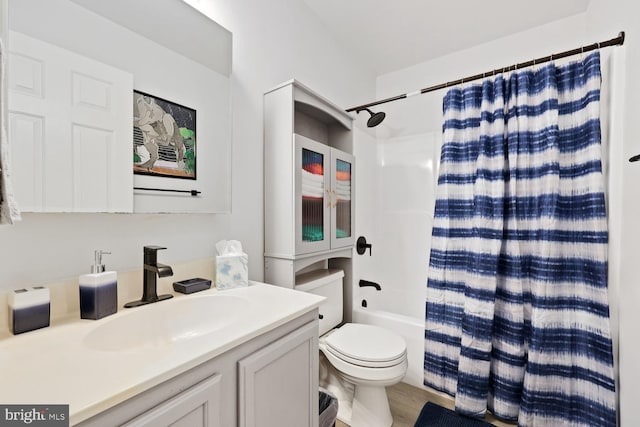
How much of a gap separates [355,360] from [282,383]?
2.04 ft

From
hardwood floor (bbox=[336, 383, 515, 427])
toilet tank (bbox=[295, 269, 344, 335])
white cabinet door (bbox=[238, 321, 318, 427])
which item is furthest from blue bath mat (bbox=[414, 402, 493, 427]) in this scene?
white cabinet door (bbox=[238, 321, 318, 427])

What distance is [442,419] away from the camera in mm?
1632

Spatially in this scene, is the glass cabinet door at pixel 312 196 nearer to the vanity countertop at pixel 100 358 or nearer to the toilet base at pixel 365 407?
the vanity countertop at pixel 100 358

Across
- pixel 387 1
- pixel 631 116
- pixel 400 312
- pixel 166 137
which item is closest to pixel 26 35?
pixel 166 137

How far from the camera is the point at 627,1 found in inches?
50.9

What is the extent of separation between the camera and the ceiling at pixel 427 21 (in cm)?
180

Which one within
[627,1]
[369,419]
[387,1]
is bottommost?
[369,419]

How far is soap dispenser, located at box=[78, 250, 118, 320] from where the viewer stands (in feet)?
2.77

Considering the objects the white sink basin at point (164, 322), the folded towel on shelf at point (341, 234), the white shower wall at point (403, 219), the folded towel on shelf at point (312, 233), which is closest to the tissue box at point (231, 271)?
the white sink basin at point (164, 322)

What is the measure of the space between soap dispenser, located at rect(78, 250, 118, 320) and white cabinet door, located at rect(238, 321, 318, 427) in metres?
0.47

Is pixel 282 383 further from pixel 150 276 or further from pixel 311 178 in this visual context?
pixel 311 178

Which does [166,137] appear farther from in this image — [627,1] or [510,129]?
[627,1]

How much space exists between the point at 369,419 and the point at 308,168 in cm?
138

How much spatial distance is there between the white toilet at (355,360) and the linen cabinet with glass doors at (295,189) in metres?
0.20
